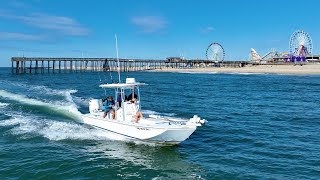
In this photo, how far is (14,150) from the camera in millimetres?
16188

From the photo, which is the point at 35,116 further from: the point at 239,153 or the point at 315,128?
the point at 315,128

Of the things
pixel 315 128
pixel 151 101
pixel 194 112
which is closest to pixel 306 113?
pixel 315 128

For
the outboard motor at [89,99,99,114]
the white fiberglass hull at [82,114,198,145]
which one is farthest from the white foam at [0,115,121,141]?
the outboard motor at [89,99,99,114]

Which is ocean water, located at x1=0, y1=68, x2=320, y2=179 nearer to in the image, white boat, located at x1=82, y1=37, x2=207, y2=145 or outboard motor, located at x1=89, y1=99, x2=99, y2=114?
white boat, located at x1=82, y1=37, x2=207, y2=145

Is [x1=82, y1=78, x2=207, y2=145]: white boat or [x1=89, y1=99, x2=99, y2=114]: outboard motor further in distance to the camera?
[x1=89, y1=99, x2=99, y2=114]: outboard motor

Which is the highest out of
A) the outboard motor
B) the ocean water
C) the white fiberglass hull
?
the outboard motor

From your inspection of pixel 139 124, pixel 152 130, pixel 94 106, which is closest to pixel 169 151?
pixel 152 130

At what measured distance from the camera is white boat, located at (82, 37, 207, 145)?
16105 millimetres

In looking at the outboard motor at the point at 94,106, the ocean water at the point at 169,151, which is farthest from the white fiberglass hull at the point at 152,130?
the outboard motor at the point at 94,106

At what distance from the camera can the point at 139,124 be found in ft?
55.7

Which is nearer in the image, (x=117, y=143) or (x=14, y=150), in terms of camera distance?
(x=14, y=150)

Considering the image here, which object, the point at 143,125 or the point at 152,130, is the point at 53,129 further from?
the point at 152,130

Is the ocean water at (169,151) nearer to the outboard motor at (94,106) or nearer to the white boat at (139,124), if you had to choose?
the white boat at (139,124)

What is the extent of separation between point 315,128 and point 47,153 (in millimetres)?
15970
